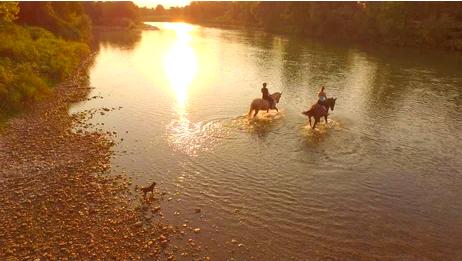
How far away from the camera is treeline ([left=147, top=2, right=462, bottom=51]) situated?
69.9m

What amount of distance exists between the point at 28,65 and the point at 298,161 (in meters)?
24.6

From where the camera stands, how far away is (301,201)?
54.3ft

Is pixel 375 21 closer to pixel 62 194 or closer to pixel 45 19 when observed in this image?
pixel 45 19

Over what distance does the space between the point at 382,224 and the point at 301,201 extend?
10.9 feet

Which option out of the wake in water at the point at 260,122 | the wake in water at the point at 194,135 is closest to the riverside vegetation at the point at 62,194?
the wake in water at the point at 194,135

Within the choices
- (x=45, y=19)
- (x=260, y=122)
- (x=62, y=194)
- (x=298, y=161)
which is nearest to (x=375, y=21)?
(x=45, y=19)

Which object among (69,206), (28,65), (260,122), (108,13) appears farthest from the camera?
(108,13)

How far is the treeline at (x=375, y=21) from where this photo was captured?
69938mm

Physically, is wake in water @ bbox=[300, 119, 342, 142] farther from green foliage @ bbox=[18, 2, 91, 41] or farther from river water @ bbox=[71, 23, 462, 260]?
green foliage @ bbox=[18, 2, 91, 41]

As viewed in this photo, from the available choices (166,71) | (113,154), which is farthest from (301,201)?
(166,71)

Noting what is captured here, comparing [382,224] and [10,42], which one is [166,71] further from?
[382,224]

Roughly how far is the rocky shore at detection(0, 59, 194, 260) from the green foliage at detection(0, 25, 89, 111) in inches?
192

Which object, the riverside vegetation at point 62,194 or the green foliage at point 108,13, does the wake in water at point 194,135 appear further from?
the green foliage at point 108,13

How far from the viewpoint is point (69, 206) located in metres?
15.2
